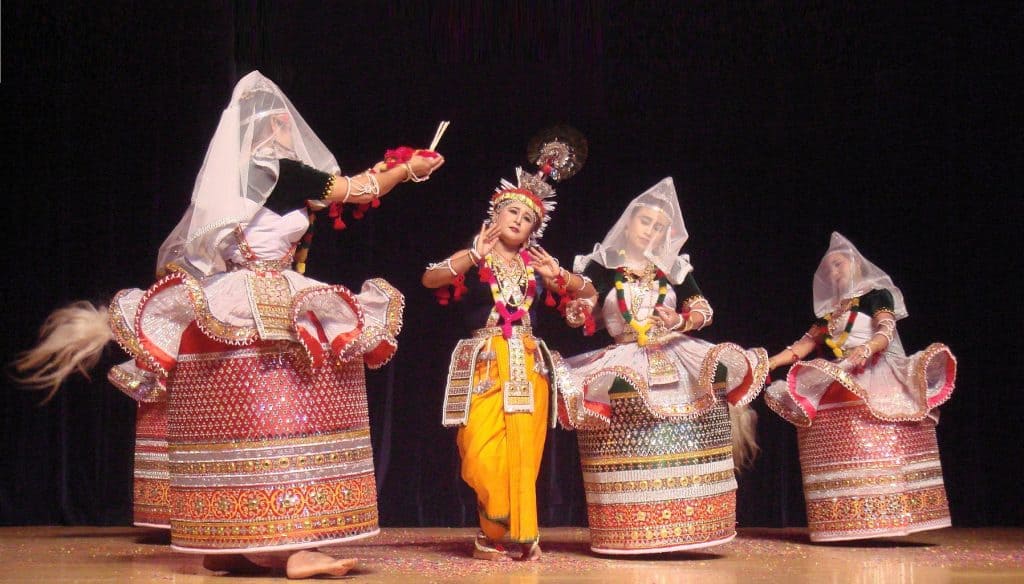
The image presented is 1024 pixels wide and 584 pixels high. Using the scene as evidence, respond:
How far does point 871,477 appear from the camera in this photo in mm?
4777

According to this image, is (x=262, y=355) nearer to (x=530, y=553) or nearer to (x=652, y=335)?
(x=530, y=553)

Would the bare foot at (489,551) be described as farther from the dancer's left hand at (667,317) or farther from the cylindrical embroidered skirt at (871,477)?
the cylindrical embroidered skirt at (871,477)

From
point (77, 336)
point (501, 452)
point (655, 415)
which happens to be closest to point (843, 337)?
point (655, 415)

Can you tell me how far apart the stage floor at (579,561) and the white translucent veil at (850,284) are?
112 cm

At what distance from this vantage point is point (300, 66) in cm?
605

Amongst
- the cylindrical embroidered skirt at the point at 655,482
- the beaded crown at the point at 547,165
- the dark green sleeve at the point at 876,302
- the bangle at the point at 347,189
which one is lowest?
the cylindrical embroidered skirt at the point at 655,482

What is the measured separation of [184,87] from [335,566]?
360 cm

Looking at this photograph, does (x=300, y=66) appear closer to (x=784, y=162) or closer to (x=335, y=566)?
(x=784, y=162)

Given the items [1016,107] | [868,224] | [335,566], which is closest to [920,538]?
[868,224]

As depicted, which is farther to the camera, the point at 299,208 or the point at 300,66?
the point at 300,66

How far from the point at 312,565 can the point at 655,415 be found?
1506 mm

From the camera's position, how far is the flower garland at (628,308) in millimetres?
4582

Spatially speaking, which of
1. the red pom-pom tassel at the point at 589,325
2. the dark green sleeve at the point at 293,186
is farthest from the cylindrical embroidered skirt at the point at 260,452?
the red pom-pom tassel at the point at 589,325

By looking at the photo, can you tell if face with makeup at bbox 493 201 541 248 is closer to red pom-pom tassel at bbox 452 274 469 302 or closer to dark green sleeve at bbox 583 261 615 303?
red pom-pom tassel at bbox 452 274 469 302
